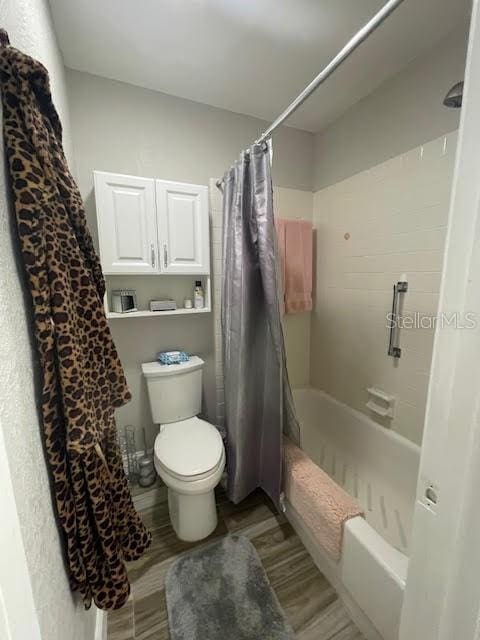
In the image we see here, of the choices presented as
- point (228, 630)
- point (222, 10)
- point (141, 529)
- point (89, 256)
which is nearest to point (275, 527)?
point (228, 630)

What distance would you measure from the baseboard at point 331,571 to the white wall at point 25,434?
3.32ft

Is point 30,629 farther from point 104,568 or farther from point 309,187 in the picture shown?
point 309,187

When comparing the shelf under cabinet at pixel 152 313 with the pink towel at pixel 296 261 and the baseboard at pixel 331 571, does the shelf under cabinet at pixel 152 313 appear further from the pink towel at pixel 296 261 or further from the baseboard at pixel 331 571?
the baseboard at pixel 331 571

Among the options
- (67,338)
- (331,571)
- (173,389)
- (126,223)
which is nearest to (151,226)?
(126,223)

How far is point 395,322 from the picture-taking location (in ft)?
5.19

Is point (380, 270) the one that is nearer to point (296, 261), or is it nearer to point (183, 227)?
point (296, 261)

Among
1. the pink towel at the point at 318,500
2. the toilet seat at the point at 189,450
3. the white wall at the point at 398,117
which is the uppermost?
the white wall at the point at 398,117

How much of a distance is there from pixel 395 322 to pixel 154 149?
1.80 metres

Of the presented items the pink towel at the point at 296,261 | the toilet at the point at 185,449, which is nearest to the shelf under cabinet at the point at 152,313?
the toilet at the point at 185,449

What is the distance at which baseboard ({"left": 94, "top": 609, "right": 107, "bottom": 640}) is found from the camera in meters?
0.95

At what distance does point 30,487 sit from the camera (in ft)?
1.56

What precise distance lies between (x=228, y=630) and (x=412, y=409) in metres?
1.33

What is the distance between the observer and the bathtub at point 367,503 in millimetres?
929

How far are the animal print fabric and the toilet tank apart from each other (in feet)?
2.92
